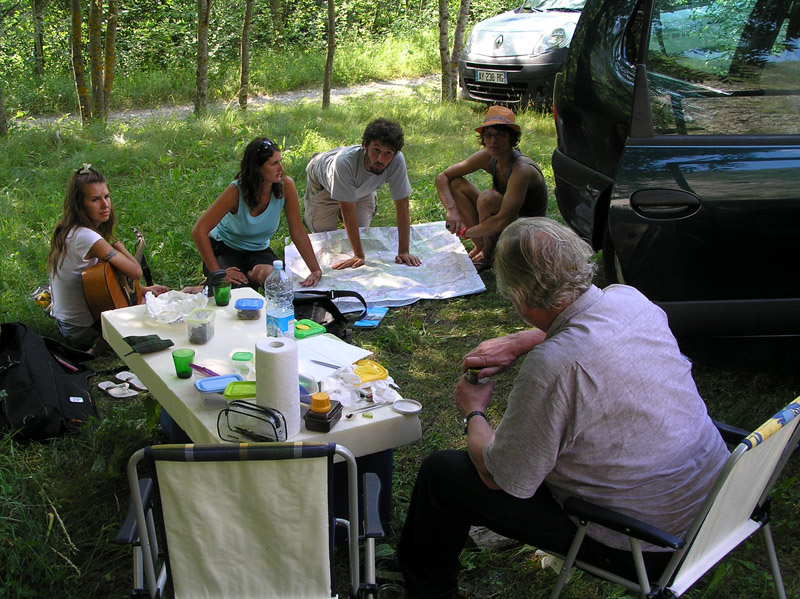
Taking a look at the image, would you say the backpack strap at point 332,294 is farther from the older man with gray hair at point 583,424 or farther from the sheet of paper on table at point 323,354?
the older man with gray hair at point 583,424

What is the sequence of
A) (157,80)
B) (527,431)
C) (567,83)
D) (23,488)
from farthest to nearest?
(157,80), (567,83), (23,488), (527,431)

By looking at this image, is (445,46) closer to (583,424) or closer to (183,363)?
(183,363)

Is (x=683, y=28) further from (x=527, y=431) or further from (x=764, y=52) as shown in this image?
(x=527, y=431)

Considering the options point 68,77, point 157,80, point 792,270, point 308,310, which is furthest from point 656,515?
point 68,77

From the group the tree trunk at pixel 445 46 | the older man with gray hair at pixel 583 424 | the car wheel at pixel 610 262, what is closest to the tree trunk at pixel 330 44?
the tree trunk at pixel 445 46

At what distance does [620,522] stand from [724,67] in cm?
216

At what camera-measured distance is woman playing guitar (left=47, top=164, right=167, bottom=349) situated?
3.75m

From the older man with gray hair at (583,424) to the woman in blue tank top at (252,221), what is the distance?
241 cm

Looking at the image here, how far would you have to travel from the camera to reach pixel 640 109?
290 centimetres

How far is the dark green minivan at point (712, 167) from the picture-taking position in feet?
9.20

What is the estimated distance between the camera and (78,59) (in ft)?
26.0

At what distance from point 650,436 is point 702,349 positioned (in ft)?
5.22

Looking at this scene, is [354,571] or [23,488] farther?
[23,488]

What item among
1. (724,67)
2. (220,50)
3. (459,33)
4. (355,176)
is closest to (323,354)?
(724,67)
